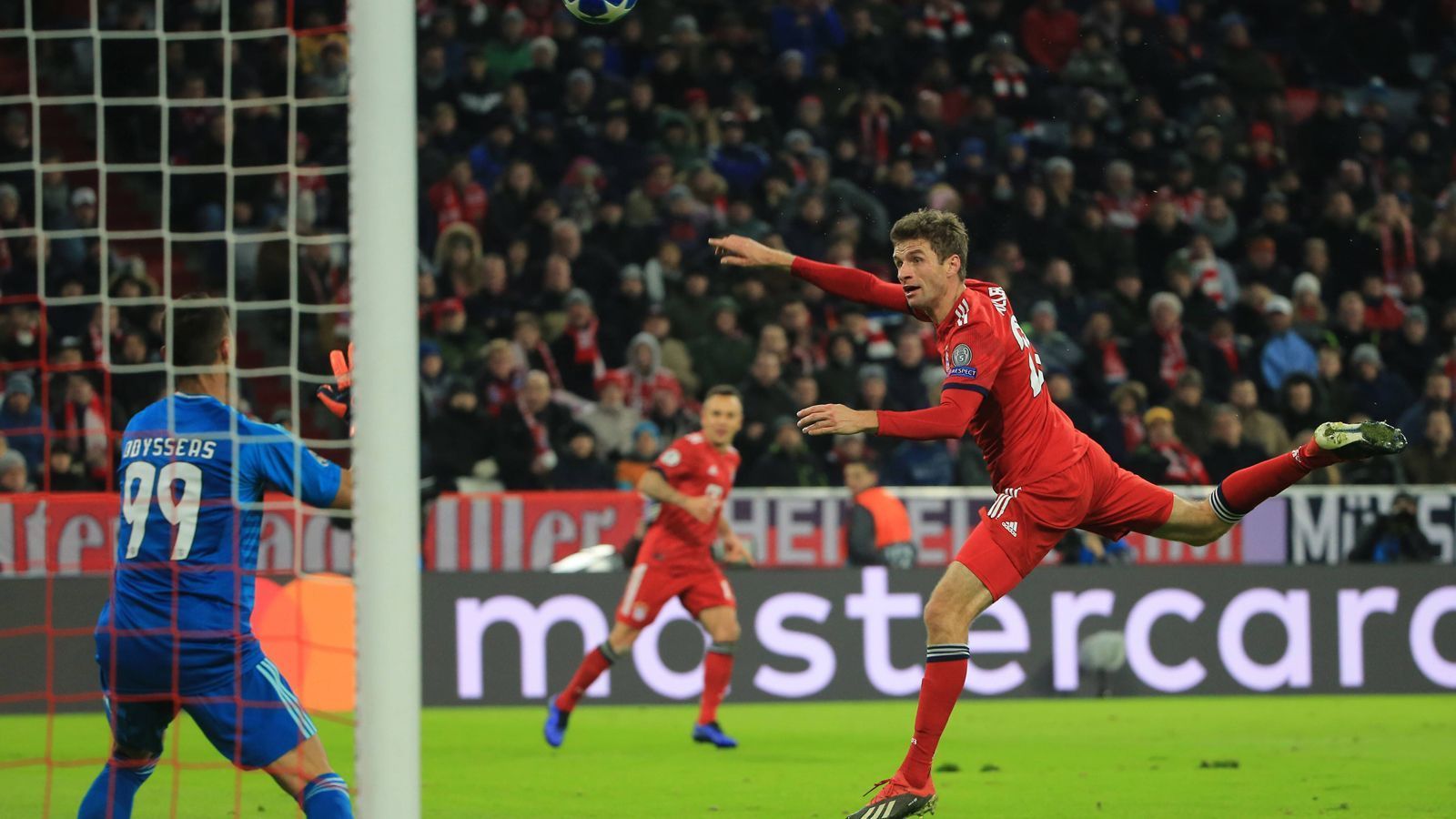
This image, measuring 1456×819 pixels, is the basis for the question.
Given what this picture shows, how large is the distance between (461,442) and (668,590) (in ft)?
10.5

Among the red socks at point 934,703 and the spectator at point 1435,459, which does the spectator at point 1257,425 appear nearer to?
the spectator at point 1435,459

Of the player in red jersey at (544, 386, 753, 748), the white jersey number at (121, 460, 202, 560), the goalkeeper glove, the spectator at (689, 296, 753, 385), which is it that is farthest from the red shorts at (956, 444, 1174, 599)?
the spectator at (689, 296, 753, 385)

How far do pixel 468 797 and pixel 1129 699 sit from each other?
5481 mm

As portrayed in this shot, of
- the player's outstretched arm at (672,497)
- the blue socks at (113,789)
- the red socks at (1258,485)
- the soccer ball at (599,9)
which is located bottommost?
the blue socks at (113,789)

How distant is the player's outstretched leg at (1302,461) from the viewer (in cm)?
646

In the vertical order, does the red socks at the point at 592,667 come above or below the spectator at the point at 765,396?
below

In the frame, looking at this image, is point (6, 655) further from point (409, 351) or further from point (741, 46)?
point (741, 46)

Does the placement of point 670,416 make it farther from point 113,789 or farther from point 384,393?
point 384,393

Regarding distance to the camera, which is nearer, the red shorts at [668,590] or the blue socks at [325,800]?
the blue socks at [325,800]

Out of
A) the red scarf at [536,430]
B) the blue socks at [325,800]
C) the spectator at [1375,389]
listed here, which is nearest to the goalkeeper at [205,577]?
the blue socks at [325,800]

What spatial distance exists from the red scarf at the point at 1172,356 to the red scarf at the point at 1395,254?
97.7 inches

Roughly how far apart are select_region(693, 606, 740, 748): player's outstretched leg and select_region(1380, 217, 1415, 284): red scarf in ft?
27.3

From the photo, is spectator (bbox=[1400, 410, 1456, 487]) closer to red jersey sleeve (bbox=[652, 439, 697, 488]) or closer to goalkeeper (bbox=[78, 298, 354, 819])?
red jersey sleeve (bbox=[652, 439, 697, 488])

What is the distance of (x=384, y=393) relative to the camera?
4.32m
